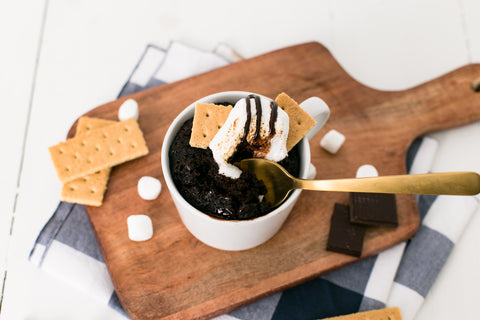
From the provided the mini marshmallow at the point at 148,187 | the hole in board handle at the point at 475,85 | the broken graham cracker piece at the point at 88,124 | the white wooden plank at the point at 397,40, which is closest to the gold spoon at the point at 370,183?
the mini marshmallow at the point at 148,187

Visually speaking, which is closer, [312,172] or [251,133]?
[251,133]

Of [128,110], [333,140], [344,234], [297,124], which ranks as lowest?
[344,234]

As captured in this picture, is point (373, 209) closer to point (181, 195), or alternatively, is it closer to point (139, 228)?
point (181, 195)

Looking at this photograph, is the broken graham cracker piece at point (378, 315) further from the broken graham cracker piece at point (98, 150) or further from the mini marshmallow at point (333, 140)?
the broken graham cracker piece at point (98, 150)

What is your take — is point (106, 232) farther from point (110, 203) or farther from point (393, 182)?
point (393, 182)

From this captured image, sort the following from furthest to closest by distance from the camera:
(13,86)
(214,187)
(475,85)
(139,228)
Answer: (13,86) → (475,85) → (139,228) → (214,187)

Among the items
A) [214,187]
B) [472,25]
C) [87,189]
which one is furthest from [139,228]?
[472,25]
